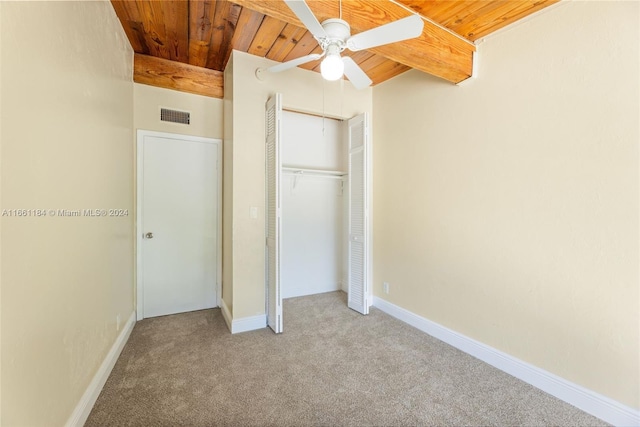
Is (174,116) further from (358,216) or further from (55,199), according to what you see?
(358,216)

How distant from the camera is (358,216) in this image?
11.2 feet

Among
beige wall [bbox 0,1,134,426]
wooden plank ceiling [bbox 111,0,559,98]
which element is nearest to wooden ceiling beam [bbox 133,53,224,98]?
wooden plank ceiling [bbox 111,0,559,98]

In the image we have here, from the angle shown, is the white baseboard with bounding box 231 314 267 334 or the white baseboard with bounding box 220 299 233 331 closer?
the white baseboard with bounding box 231 314 267 334

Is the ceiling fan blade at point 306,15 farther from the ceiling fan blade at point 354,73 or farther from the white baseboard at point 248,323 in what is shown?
the white baseboard at point 248,323

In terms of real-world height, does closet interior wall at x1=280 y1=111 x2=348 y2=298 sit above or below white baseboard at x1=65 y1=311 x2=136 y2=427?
above

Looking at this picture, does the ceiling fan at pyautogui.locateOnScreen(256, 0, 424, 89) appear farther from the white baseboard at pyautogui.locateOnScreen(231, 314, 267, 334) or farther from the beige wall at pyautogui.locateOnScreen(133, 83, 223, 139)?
the white baseboard at pyautogui.locateOnScreen(231, 314, 267, 334)

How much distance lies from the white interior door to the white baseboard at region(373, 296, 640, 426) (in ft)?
8.56

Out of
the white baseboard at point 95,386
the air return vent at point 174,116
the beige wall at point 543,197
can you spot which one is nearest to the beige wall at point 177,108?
the air return vent at point 174,116

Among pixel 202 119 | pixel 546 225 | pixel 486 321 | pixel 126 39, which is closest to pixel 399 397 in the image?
pixel 486 321

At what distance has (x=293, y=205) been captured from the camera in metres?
3.96

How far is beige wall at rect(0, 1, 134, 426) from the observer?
108cm

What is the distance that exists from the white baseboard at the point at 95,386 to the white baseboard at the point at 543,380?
9.09 feet

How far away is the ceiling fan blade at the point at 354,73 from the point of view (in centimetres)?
191

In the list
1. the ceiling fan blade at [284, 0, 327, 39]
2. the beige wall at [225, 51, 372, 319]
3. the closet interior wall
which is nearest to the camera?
the ceiling fan blade at [284, 0, 327, 39]
